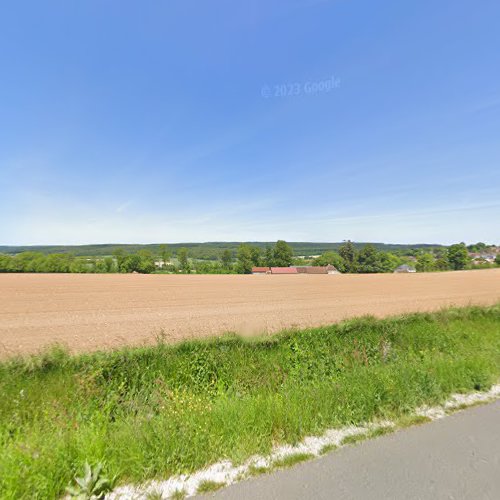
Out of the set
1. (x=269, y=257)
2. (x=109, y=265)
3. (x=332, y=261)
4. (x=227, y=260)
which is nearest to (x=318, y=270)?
(x=332, y=261)

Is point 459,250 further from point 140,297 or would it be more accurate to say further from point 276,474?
point 276,474

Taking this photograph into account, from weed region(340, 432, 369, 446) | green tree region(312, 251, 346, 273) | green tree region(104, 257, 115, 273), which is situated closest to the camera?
weed region(340, 432, 369, 446)

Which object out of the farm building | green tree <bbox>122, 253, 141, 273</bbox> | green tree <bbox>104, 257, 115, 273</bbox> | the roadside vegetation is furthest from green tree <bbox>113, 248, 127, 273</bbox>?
the farm building

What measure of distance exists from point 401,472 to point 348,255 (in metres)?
51.3

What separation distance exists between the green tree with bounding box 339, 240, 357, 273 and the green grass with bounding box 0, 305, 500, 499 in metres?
39.8

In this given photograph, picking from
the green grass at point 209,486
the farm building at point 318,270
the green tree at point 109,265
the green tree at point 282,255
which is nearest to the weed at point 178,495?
the green grass at point 209,486

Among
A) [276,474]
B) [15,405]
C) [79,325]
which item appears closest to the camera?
[276,474]

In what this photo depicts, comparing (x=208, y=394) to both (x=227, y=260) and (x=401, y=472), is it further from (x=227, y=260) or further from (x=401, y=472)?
(x=227, y=260)

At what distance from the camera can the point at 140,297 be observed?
56.3ft

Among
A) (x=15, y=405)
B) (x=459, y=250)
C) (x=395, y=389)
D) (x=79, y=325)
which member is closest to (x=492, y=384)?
(x=395, y=389)

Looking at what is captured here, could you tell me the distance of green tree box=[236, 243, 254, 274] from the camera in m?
47.0

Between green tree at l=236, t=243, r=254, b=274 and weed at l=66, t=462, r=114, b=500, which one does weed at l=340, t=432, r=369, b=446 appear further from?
green tree at l=236, t=243, r=254, b=274

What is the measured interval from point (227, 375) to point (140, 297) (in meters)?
13.5

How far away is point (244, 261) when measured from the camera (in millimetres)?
49656
